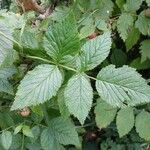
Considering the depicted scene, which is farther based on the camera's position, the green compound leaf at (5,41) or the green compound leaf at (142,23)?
the green compound leaf at (142,23)

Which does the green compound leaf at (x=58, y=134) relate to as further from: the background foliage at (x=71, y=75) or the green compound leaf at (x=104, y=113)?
the green compound leaf at (x=104, y=113)

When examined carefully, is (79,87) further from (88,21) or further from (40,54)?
(88,21)

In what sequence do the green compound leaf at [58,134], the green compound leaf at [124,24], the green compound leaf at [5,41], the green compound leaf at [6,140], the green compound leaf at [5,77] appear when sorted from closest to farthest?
the green compound leaf at [5,41] < the green compound leaf at [5,77] < the green compound leaf at [6,140] < the green compound leaf at [58,134] < the green compound leaf at [124,24]

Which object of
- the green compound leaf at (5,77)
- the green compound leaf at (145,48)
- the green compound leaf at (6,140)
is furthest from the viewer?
the green compound leaf at (145,48)

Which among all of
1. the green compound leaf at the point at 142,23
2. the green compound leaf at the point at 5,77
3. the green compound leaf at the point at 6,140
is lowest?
the green compound leaf at the point at 6,140

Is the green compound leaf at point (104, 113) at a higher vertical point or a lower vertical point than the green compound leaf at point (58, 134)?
lower

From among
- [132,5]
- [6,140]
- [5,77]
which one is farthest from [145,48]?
[5,77]

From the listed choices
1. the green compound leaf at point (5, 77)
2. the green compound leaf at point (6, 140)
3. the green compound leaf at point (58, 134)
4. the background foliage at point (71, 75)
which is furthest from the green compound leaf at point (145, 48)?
the green compound leaf at point (5, 77)

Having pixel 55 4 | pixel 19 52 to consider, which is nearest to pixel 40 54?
pixel 19 52
